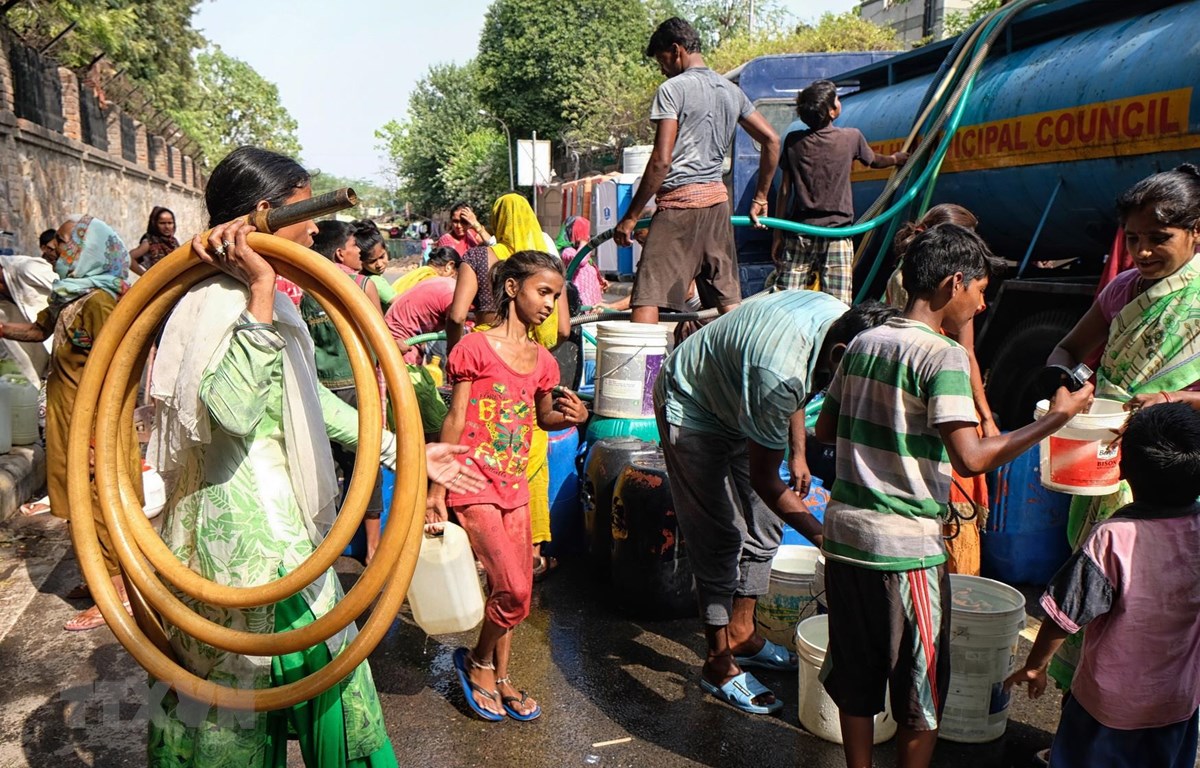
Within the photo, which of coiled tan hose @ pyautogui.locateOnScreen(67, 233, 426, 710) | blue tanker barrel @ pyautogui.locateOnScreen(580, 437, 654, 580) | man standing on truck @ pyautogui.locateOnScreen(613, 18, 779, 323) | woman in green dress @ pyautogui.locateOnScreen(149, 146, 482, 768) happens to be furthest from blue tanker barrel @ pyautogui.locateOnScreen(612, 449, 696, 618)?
coiled tan hose @ pyautogui.locateOnScreen(67, 233, 426, 710)

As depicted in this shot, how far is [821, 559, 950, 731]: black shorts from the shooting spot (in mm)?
2594

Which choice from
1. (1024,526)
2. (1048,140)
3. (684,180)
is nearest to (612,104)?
(1048,140)

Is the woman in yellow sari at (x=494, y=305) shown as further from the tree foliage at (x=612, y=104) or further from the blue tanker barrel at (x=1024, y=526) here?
the tree foliage at (x=612, y=104)

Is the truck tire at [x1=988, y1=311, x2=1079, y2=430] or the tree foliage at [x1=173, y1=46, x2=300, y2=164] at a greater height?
the tree foliage at [x1=173, y1=46, x2=300, y2=164]

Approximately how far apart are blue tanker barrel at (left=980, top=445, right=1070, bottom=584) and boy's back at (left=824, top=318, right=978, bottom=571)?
2024mm

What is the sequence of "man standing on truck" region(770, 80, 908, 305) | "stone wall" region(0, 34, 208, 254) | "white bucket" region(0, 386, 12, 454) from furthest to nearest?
"stone wall" region(0, 34, 208, 254)
"white bucket" region(0, 386, 12, 454)
"man standing on truck" region(770, 80, 908, 305)

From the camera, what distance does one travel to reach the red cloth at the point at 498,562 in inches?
137

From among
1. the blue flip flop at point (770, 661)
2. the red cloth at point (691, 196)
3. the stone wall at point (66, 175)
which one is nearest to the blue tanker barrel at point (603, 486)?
the blue flip flop at point (770, 661)

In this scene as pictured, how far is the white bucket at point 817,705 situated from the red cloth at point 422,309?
3.32m

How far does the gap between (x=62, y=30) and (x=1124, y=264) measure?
19057 mm

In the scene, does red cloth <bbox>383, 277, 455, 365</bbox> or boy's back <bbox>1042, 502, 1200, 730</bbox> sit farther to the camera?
red cloth <bbox>383, 277, 455, 365</bbox>

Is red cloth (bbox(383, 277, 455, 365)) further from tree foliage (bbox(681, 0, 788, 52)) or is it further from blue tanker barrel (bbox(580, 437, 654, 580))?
tree foliage (bbox(681, 0, 788, 52))

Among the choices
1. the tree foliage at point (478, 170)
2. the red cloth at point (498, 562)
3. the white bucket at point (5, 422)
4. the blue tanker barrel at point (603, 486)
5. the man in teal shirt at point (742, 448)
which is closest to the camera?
the man in teal shirt at point (742, 448)

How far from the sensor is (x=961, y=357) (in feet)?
8.05
